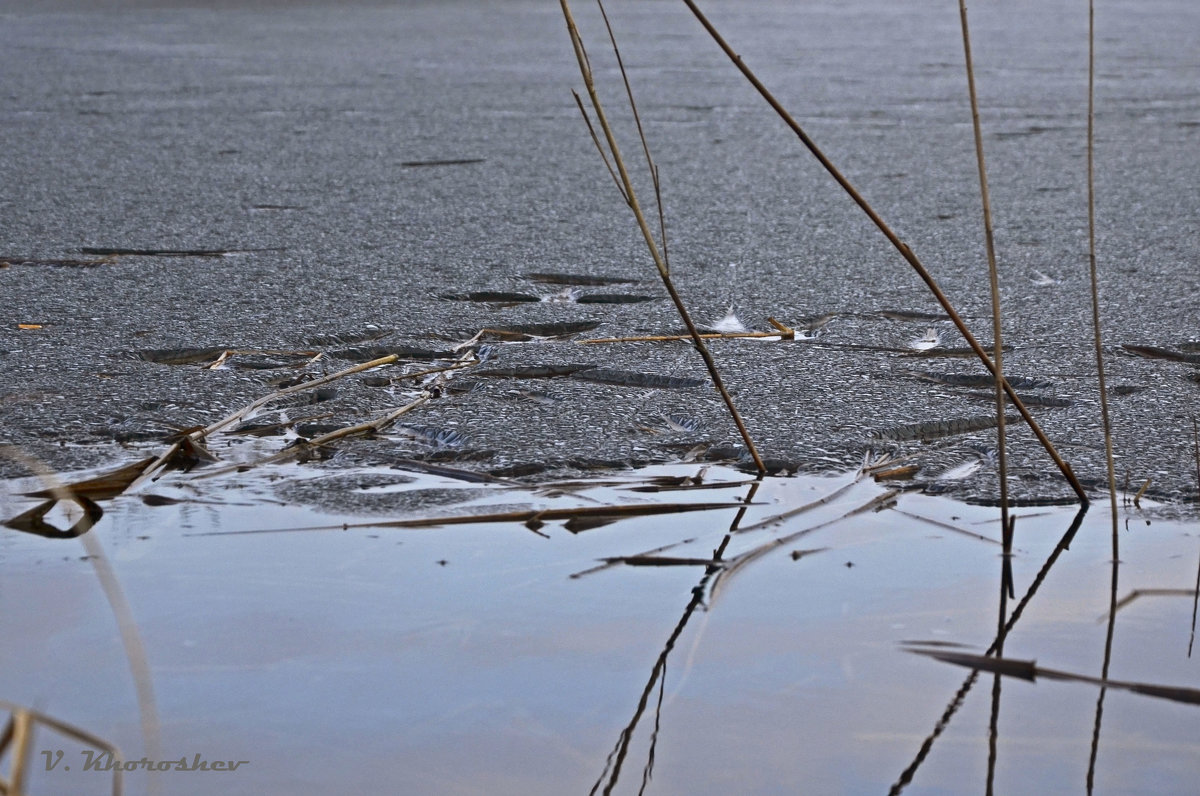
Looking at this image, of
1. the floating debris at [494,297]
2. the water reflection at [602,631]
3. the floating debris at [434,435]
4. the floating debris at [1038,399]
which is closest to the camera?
the water reflection at [602,631]

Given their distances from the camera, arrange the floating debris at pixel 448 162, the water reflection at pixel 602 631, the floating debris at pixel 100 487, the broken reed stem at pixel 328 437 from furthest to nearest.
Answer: the floating debris at pixel 448 162, the broken reed stem at pixel 328 437, the floating debris at pixel 100 487, the water reflection at pixel 602 631

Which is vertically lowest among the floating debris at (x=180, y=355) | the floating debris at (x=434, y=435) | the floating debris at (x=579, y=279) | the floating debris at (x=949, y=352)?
the floating debris at (x=949, y=352)

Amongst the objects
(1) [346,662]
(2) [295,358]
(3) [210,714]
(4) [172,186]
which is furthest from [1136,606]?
(4) [172,186]

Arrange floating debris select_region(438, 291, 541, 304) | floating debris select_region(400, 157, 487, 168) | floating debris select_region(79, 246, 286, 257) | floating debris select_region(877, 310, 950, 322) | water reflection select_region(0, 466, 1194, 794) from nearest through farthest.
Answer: water reflection select_region(0, 466, 1194, 794) → floating debris select_region(877, 310, 950, 322) → floating debris select_region(438, 291, 541, 304) → floating debris select_region(79, 246, 286, 257) → floating debris select_region(400, 157, 487, 168)

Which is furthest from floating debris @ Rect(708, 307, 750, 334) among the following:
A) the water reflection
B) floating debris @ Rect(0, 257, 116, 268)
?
floating debris @ Rect(0, 257, 116, 268)

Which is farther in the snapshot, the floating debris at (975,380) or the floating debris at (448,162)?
→ the floating debris at (448,162)

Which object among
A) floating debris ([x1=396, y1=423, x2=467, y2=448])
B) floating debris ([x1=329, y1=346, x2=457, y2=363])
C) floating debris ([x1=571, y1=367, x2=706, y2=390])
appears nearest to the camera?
floating debris ([x1=396, y1=423, x2=467, y2=448])

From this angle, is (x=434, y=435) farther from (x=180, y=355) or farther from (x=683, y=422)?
(x=180, y=355)

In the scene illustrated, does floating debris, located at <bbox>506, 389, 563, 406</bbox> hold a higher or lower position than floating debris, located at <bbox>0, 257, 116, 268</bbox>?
lower

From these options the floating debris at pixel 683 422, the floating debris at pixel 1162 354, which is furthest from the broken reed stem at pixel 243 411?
the floating debris at pixel 1162 354

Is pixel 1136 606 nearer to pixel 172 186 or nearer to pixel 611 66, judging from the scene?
pixel 172 186

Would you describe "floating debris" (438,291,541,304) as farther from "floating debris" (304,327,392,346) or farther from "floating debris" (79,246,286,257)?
"floating debris" (79,246,286,257)

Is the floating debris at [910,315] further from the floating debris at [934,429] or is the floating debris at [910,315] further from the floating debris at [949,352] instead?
the floating debris at [934,429]

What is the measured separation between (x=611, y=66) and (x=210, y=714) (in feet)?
20.3
